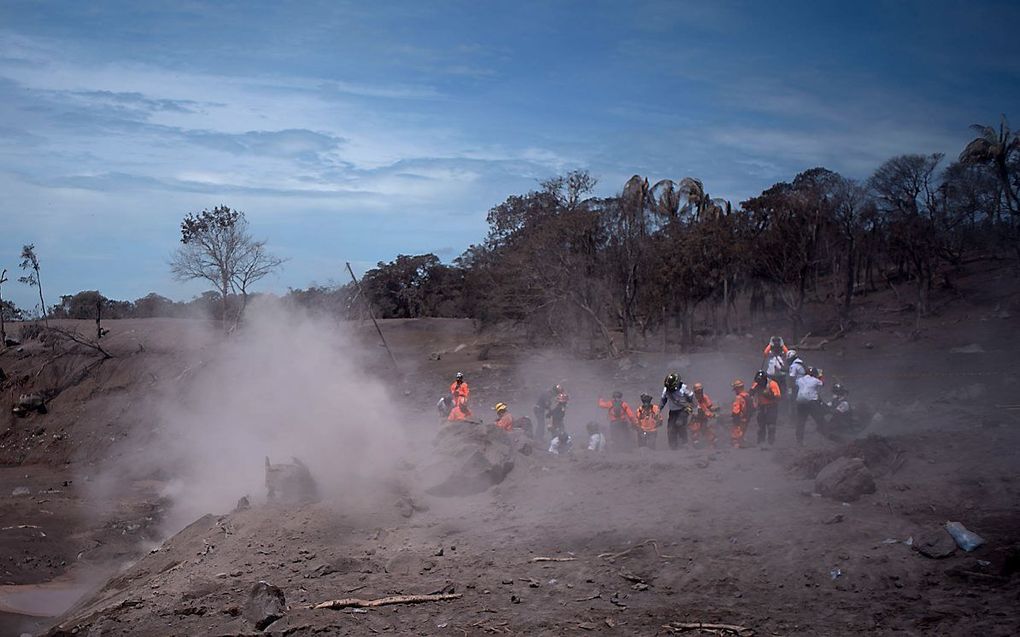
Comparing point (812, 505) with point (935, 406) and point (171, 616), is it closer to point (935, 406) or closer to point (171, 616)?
point (171, 616)

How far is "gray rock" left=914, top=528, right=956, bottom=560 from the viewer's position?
25.5 ft

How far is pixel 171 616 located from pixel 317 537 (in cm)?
223

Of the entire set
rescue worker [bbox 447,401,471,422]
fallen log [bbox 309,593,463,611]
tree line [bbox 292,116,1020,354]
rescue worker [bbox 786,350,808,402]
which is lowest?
fallen log [bbox 309,593,463,611]

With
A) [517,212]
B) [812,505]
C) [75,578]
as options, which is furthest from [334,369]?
[517,212]

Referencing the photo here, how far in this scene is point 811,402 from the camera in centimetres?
1388

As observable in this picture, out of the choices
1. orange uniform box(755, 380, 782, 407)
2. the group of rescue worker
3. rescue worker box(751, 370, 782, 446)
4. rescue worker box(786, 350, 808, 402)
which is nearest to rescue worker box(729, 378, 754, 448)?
the group of rescue worker

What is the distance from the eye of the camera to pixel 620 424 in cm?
1545

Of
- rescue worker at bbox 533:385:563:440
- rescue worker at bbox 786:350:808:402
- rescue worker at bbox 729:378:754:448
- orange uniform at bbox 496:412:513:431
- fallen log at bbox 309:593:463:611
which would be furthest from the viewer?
rescue worker at bbox 533:385:563:440

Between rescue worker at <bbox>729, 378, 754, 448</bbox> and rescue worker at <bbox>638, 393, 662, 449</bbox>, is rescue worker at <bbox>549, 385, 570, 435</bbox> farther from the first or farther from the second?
rescue worker at <bbox>729, 378, 754, 448</bbox>

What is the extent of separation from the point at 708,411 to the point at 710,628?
8.59 metres

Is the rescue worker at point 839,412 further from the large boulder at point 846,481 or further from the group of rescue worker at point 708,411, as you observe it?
the large boulder at point 846,481

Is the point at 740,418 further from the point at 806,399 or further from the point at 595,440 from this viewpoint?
the point at 595,440

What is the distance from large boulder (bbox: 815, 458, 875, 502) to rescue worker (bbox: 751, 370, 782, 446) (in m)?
3.67

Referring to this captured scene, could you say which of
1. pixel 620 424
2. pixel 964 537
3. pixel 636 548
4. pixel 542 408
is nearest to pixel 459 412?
pixel 542 408
